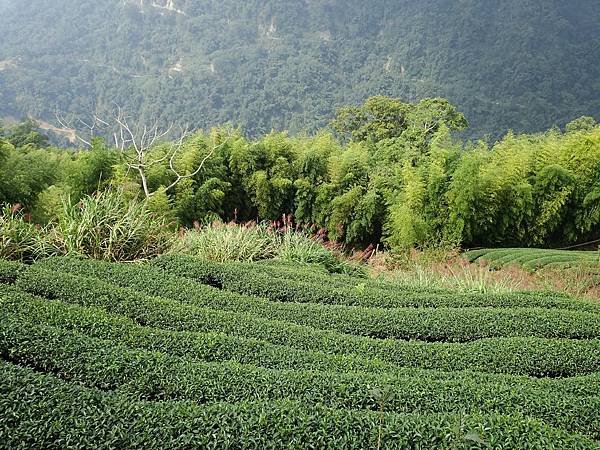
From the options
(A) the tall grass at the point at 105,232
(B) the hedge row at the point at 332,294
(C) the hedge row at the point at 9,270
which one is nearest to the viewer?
(C) the hedge row at the point at 9,270

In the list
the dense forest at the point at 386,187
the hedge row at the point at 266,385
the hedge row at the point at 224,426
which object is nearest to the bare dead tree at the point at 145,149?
the dense forest at the point at 386,187

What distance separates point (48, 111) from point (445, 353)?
61.1 metres

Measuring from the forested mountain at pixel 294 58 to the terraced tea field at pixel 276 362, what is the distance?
40.9 m

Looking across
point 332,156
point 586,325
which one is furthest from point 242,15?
point 586,325

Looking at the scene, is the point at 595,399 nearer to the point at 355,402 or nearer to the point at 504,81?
the point at 355,402

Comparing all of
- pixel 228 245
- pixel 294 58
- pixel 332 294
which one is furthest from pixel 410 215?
pixel 294 58

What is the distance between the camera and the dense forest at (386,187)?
1160 cm

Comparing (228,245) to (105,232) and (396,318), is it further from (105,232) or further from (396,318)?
(396,318)

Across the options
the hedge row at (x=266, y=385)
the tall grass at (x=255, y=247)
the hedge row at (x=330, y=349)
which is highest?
the hedge row at (x=266, y=385)

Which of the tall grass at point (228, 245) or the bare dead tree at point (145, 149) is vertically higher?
the bare dead tree at point (145, 149)

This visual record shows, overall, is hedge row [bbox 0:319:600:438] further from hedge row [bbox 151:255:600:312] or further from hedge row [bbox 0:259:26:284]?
hedge row [bbox 151:255:600:312]

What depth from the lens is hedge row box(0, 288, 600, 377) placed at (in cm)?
Result: 389

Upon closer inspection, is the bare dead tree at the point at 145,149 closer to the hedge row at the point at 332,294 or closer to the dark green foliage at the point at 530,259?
the hedge row at the point at 332,294

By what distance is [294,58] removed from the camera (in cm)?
6944
